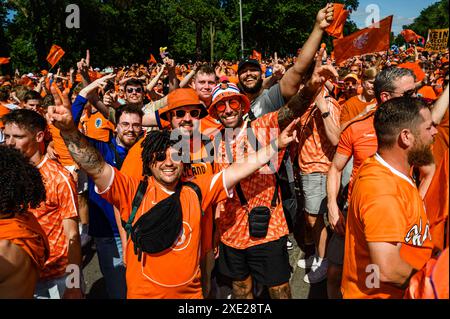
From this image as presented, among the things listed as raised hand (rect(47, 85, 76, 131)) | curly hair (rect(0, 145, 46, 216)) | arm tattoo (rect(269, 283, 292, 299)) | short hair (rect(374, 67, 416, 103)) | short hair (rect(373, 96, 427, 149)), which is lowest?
arm tattoo (rect(269, 283, 292, 299))

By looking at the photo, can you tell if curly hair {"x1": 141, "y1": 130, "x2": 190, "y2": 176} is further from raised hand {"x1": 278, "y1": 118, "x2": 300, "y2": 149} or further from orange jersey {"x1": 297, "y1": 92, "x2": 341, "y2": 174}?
orange jersey {"x1": 297, "y1": 92, "x2": 341, "y2": 174}

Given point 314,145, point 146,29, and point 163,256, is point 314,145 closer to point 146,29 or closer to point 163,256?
point 163,256

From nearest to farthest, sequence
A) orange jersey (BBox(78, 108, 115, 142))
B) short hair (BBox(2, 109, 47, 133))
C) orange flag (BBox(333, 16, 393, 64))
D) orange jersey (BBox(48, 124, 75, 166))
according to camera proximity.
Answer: short hair (BBox(2, 109, 47, 133)) < orange flag (BBox(333, 16, 393, 64)) < orange jersey (BBox(78, 108, 115, 142)) < orange jersey (BBox(48, 124, 75, 166))

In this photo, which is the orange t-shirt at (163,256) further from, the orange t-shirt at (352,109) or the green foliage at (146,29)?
the green foliage at (146,29)

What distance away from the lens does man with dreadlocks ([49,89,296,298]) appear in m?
2.24

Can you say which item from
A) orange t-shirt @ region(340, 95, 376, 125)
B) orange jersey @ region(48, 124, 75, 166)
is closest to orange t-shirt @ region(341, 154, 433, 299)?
orange t-shirt @ region(340, 95, 376, 125)

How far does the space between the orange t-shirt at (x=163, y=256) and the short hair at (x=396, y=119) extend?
115 cm

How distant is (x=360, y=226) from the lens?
2.08m

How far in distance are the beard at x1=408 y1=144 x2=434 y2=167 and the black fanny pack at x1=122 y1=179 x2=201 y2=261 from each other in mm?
1365

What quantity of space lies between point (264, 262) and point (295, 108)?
1.23 metres

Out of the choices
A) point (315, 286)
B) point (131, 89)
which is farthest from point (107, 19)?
point (315, 286)

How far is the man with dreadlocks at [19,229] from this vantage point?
187 centimetres

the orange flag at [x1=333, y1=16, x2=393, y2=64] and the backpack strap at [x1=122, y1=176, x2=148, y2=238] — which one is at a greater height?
the orange flag at [x1=333, y1=16, x2=393, y2=64]
